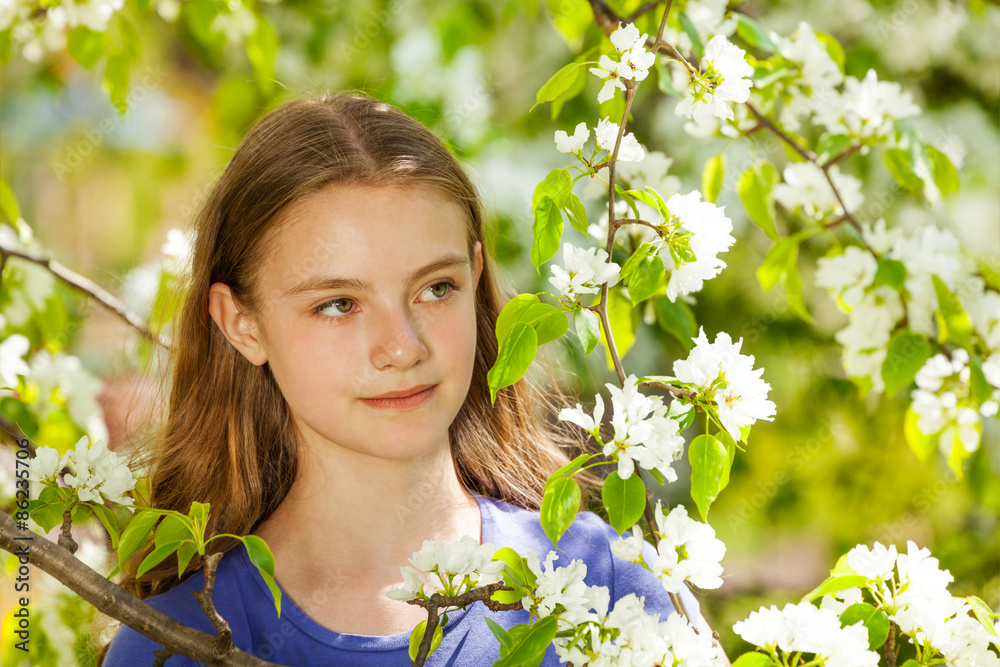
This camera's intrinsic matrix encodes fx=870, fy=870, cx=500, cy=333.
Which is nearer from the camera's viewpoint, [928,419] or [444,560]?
[444,560]

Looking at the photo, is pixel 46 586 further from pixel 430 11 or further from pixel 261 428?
pixel 430 11

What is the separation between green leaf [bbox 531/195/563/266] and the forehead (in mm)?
236

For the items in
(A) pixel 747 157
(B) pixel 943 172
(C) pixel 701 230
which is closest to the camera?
(C) pixel 701 230

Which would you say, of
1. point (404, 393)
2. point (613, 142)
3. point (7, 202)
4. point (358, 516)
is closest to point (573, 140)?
point (613, 142)

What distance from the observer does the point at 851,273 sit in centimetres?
119

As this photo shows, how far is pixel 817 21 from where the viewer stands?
2.30 metres

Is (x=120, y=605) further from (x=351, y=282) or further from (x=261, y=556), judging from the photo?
(x=351, y=282)

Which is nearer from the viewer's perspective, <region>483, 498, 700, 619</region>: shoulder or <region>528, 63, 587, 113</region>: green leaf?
<region>528, 63, 587, 113</region>: green leaf

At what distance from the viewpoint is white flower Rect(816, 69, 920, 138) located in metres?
1.12

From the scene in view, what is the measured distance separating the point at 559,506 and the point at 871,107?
0.78 meters

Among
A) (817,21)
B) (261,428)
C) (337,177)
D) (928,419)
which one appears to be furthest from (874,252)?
(817,21)

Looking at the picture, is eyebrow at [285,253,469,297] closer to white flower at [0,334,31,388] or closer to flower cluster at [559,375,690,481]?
flower cluster at [559,375,690,481]

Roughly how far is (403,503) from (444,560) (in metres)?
0.41

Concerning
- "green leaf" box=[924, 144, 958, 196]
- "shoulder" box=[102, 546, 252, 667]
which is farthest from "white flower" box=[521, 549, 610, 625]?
"green leaf" box=[924, 144, 958, 196]
